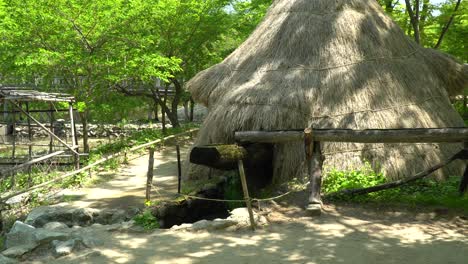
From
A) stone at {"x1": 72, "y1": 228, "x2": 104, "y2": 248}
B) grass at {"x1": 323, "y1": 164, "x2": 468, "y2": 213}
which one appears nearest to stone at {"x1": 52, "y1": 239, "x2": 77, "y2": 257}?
stone at {"x1": 72, "y1": 228, "x2": 104, "y2": 248}

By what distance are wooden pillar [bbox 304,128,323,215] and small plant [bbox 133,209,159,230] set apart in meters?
2.77

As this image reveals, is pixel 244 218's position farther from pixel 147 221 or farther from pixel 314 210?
pixel 147 221

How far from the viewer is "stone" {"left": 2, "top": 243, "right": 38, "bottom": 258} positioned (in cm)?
643

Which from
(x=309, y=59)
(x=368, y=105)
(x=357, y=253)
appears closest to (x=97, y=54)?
(x=309, y=59)

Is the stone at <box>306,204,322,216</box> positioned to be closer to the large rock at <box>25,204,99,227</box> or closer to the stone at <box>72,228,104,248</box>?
the stone at <box>72,228,104,248</box>

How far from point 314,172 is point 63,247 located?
452 cm

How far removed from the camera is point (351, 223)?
748cm

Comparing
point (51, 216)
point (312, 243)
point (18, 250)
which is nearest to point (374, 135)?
point (312, 243)

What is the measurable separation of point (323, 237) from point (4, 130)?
24.1 metres

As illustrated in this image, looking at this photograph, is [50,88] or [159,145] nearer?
[50,88]

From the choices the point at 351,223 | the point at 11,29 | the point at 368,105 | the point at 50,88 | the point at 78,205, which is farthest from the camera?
the point at 50,88

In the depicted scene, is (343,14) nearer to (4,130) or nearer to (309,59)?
(309,59)

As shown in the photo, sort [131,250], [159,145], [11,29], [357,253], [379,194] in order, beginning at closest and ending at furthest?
[357,253] < [131,250] < [379,194] < [11,29] < [159,145]

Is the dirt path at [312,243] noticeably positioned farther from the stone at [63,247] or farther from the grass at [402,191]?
the grass at [402,191]
